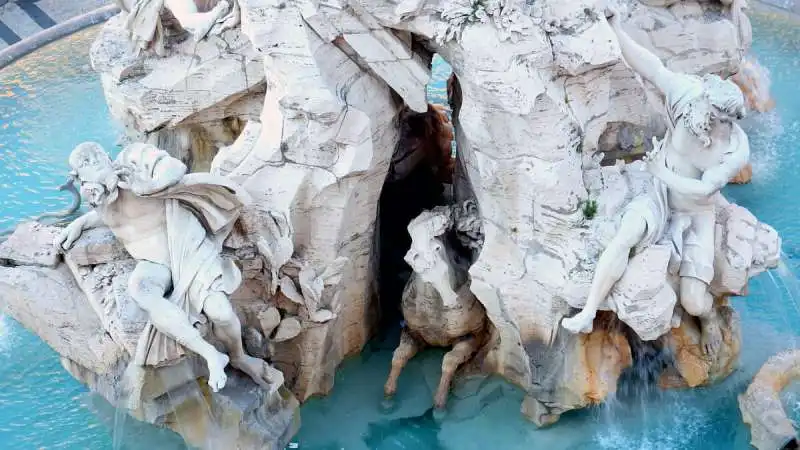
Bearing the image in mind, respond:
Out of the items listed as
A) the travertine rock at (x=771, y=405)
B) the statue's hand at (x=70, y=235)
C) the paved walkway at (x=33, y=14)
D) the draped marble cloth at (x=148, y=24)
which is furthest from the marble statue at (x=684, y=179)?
the paved walkway at (x=33, y=14)

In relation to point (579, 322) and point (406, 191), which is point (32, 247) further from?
point (579, 322)

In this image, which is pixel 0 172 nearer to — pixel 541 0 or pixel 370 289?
pixel 370 289

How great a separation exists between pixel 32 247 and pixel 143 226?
113 centimetres

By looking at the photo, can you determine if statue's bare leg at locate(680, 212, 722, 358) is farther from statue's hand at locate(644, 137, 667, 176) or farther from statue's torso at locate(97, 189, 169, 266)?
statue's torso at locate(97, 189, 169, 266)

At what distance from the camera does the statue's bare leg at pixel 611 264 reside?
5.75 m

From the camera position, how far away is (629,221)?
5.80m

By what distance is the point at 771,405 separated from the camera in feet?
21.0

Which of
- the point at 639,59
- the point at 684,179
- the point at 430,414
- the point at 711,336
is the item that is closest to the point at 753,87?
the point at 711,336

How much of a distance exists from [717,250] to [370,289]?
7.98 feet

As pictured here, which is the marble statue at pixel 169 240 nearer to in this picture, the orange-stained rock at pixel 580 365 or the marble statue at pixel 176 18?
the marble statue at pixel 176 18

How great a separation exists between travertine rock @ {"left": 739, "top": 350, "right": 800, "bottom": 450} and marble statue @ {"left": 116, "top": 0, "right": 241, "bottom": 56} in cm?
423

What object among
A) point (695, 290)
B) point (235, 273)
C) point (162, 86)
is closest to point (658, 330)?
point (695, 290)

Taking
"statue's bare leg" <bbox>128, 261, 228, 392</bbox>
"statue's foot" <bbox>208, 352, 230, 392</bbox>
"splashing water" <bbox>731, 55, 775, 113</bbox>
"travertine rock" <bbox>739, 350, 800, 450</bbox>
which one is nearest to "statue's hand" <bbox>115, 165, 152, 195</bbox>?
"statue's bare leg" <bbox>128, 261, 228, 392</bbox>

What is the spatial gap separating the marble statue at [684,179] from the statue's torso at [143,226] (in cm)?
245
